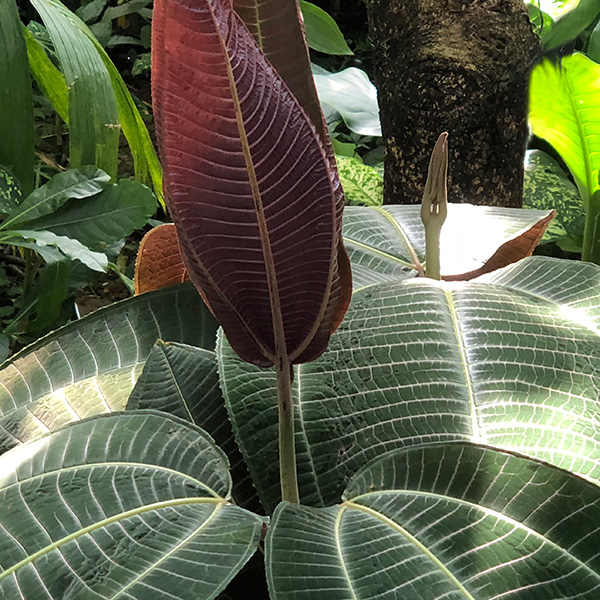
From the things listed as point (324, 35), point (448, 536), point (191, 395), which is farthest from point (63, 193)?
point (324, 35)

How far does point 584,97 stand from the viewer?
129 centimetres

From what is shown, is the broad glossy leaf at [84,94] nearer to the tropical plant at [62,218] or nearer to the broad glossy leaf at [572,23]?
the tropical plant at [62,218]

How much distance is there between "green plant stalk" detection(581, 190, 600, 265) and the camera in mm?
1547

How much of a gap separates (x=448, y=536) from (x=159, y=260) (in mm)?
439

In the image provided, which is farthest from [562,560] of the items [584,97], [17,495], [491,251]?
[584,97]

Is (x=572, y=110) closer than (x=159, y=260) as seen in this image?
No

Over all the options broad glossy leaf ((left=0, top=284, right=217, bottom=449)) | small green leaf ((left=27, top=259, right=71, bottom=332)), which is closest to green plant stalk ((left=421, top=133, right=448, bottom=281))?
broad glossy leaf ((left=0, top=284, right=217, bottom=449))

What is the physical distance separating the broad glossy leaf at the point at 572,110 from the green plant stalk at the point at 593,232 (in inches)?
1.1

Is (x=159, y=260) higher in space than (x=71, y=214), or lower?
→ higher

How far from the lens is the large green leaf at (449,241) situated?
0.64 m

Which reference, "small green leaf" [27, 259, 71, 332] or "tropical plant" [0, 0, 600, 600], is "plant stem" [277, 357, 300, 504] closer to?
"tropical plant" [0, 0, 600, 600]

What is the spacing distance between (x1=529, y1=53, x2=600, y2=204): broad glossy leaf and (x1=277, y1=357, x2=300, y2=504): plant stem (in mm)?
1115

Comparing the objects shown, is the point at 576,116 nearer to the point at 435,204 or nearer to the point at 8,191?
the point at 435,204

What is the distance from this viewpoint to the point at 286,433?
38 cm
